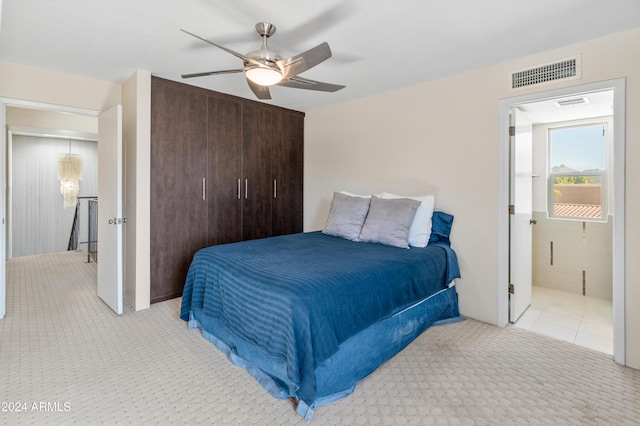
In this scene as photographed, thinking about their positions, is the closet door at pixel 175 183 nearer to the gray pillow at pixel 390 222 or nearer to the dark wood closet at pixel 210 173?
the dark wood closet at pixel 210 173

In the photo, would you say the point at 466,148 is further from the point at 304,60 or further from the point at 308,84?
the point at 304,60

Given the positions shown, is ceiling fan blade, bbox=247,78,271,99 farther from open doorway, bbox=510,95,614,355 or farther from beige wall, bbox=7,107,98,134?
beige wall, bbox=7,107,98,134

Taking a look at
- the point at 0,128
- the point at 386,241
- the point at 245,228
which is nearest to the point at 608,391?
the point at 386,241

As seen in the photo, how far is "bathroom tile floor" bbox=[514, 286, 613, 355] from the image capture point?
2.70 metres

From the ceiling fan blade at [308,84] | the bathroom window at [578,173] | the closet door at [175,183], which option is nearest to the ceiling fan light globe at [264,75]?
the ceiling fan blade at [308,84]

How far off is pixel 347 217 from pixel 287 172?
1.65 meters

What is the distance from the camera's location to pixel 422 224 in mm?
3082

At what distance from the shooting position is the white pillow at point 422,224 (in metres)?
3.03

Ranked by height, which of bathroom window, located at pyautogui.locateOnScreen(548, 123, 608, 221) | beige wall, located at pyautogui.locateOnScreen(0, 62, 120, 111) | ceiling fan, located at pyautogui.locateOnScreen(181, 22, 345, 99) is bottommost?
bathroom window, located at pyautogui.locateOnScreen(548, 123, 608, 221)

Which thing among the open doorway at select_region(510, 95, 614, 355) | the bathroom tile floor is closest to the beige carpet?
the bathroom tile floor

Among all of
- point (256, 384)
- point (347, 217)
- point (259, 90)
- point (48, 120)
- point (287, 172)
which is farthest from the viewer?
point (48, 120)

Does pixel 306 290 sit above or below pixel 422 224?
below

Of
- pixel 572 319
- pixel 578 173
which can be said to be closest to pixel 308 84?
pixel 572 319

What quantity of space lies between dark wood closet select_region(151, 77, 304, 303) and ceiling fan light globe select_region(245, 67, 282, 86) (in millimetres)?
1725
